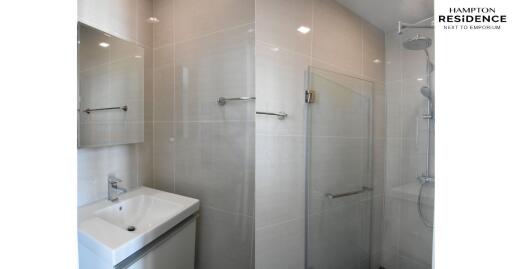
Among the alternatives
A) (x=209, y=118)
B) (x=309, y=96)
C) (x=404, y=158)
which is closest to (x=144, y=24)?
(x=209, y=118)

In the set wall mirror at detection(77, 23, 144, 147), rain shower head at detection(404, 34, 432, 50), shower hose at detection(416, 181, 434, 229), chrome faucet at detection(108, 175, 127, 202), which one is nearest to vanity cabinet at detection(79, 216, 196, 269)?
chrome faucet at detection(108, 175, 127, 202)

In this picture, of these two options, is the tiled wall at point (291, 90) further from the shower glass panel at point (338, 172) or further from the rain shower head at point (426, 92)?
the rain shower head at point (426, 92)

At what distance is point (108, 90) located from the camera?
138 centimetres

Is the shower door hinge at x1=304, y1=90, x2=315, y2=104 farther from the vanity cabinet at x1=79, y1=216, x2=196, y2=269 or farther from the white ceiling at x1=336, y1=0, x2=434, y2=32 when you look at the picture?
the vanity cabinet at x1=79, y1=216, x2=196, y2=269

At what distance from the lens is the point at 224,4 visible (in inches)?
54.2

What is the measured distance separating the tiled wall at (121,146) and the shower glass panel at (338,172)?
1.20 m

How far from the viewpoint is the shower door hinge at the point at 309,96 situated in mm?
1540

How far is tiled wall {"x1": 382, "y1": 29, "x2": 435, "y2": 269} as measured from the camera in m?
1.26
